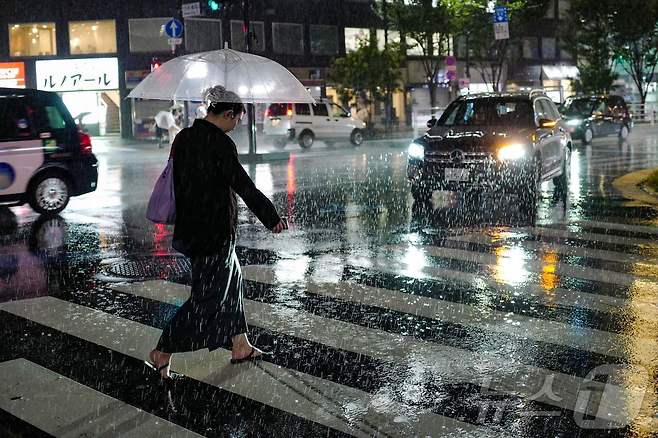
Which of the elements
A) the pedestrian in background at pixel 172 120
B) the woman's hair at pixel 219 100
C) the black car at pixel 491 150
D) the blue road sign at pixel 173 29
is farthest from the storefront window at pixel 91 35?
the woman's hair at pixel 219 100

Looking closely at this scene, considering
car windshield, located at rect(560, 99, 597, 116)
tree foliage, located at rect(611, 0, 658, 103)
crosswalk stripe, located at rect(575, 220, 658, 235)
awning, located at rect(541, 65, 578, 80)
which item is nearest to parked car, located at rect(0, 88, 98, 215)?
crosswalk stripe, located at rect(575, 220, 658, 235)

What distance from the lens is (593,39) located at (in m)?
50.4

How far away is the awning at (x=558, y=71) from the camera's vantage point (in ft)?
211

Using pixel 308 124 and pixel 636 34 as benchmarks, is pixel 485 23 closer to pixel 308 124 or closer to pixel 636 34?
pixel 636 34

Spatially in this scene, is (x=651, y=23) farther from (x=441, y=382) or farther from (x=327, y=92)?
(x=441, y=382)

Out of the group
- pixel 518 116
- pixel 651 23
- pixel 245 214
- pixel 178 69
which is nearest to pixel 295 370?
pixel 178 69

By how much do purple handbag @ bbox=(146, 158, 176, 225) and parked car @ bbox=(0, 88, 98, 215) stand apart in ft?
25.7

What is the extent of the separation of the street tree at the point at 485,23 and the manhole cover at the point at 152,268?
37.7 metres

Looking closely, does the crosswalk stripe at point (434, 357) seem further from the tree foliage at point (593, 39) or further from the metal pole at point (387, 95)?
the tree foliage at point (593, 39)

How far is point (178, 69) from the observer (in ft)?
30.6

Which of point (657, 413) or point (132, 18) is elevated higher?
point (132, 18)

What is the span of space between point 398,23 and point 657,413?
4283 cm

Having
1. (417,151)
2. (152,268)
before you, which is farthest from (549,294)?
(417,151)

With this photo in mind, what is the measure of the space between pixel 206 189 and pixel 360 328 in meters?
1.84
